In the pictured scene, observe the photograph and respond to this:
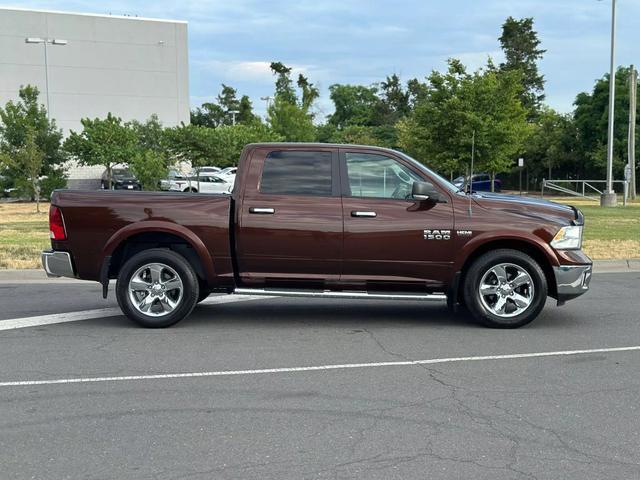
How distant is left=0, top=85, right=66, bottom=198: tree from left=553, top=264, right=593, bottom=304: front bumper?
26.6 m

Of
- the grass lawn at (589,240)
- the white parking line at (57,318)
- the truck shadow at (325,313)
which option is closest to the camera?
the white parking line at (57,318)

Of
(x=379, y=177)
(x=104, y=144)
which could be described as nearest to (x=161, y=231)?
(x=379, y=177)

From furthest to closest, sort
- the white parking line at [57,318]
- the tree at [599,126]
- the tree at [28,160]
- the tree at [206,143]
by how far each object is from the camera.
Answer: the tree at [599,126]
the tree at [206,143]
the tree at [28,160]
the white parking line at [57,318]

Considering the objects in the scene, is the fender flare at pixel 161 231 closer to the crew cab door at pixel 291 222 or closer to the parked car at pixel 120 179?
the crew cab door at pixel 291 222

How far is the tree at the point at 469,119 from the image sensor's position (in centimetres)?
3158

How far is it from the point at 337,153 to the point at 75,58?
187ft

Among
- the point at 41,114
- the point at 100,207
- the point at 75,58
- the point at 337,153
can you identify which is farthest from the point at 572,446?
the point at 75,58

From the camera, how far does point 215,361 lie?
6.23 meters

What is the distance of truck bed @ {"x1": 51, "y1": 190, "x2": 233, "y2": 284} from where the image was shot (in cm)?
748

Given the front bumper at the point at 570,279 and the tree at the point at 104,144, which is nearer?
the front bumper at the point at 570,279

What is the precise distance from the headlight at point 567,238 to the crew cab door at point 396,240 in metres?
1.13

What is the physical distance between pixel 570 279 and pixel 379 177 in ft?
7.57

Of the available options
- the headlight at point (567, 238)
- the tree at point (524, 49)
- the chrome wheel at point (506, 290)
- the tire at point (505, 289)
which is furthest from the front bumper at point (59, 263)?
the tree at point (524, 49)

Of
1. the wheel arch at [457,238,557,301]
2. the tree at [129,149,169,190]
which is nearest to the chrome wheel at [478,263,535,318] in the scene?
the wheel arch at [457,238,557,301]
